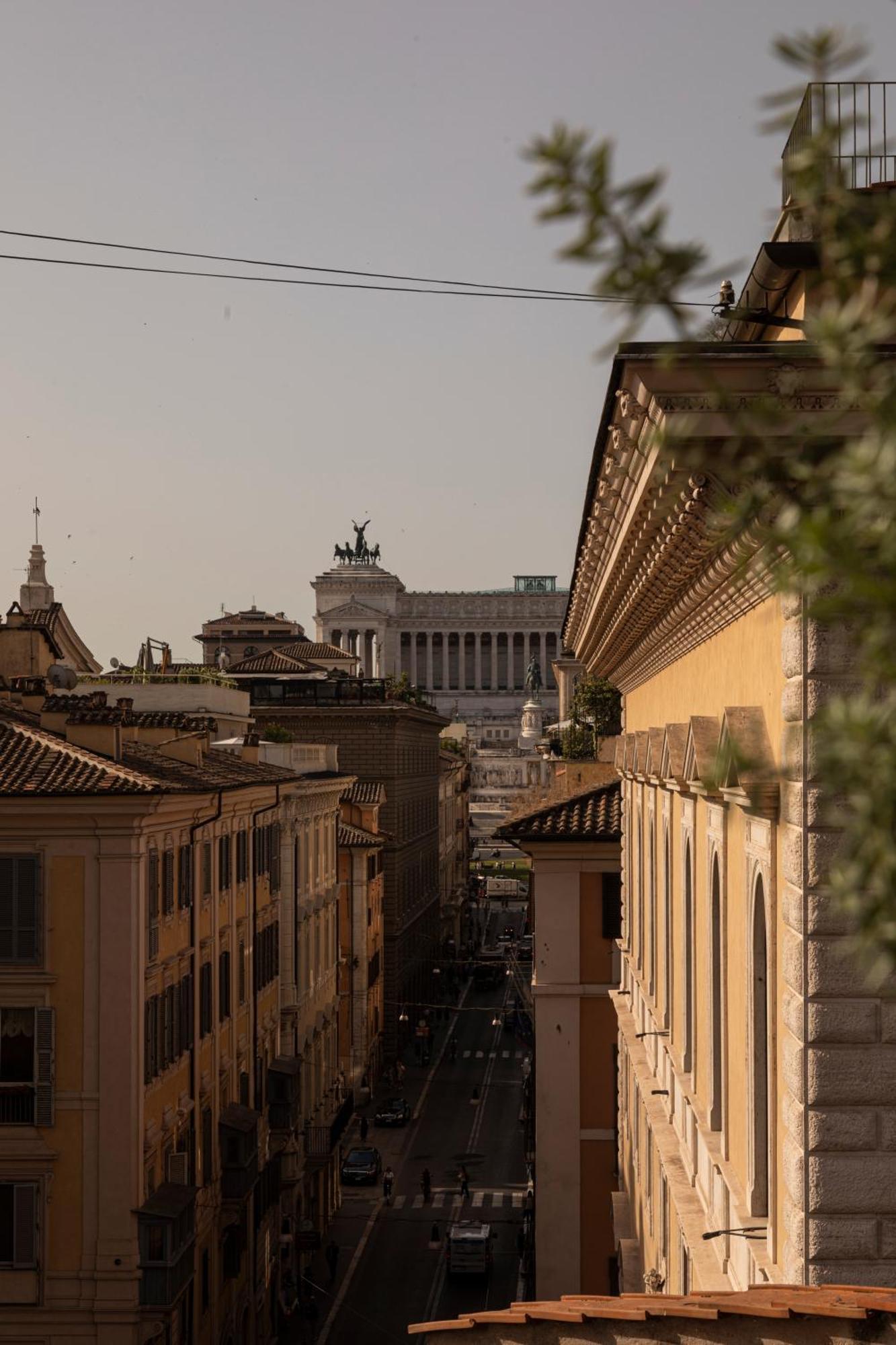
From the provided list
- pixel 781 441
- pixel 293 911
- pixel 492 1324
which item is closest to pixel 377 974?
pixel 293 911

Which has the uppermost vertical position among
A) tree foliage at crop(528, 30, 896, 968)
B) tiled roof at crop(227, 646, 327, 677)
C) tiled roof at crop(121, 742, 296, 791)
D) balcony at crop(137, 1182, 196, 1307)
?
tiled roof at crop(227, 646, 327, 677)

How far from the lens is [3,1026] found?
21766 millimetres

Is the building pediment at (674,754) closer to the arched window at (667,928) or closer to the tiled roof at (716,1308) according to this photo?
the arched window at (667,928)

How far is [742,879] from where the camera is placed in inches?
372

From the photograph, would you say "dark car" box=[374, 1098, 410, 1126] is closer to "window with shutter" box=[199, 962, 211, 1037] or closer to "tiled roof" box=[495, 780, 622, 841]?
"window with shutter" box=[199, 962, 211, 1037]

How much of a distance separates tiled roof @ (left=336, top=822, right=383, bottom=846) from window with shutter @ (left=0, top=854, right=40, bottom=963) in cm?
2719

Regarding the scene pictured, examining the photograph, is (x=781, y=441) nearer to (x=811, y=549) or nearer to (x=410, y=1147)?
(x=811, y=549)

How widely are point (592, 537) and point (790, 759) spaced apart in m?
6.78

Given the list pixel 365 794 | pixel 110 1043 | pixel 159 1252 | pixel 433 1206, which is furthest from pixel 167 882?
pixel 365 794

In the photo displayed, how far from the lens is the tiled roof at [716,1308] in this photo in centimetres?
717

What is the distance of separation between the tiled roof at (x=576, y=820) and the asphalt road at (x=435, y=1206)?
10969 mm

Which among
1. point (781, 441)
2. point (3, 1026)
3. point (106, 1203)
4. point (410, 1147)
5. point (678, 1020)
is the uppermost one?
point (781, 441)

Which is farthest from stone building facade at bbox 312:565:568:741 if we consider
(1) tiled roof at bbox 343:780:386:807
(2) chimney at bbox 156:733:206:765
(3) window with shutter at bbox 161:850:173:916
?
(3) window with shutter at bbox 161:850:173:916

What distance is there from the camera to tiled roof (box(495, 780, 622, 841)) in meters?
23.4
